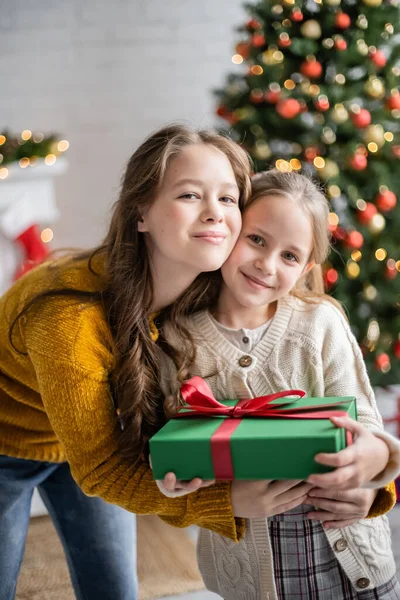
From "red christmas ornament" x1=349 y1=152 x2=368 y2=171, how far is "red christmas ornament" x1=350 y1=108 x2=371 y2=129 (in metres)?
0.11

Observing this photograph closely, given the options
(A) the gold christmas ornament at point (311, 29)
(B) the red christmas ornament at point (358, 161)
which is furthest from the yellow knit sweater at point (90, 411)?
(A) the gold christmas ornament at point (311, 29)

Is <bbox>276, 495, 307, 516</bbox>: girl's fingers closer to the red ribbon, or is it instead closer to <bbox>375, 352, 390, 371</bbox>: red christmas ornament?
the red ribbon

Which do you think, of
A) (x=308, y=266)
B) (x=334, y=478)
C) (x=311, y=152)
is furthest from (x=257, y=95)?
(x=334, y=478)

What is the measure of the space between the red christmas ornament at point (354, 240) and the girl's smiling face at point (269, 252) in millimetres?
1280

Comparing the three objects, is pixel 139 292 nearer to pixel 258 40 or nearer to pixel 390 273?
pixel 390 273

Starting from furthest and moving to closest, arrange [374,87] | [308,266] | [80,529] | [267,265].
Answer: [374,87], [80,529], [308,266], [267,265]

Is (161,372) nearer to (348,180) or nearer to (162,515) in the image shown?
(162,515)

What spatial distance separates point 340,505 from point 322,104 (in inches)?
71.3

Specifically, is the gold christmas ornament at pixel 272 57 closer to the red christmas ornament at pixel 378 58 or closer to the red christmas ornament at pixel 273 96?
the red christmas ornament at pixel 273 96

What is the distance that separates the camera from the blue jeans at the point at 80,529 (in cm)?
160

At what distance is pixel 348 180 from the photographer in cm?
275

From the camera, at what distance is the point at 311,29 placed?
2.72 m

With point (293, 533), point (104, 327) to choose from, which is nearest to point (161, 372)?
point (104, 327)

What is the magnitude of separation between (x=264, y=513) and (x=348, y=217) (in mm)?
1763
